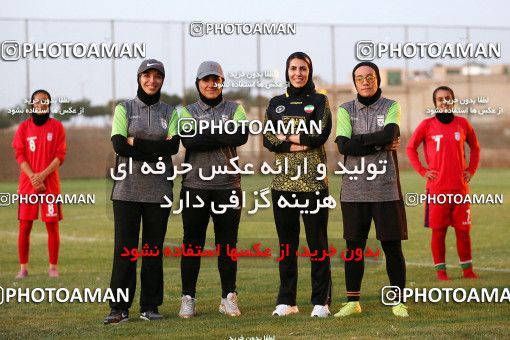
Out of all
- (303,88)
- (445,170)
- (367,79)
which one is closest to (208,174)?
(303,88)

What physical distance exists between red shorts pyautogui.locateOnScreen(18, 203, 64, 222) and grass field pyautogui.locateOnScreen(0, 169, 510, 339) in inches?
22.6

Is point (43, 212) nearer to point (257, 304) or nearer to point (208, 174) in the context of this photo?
point (257, 304)

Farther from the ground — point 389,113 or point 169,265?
point 389,113

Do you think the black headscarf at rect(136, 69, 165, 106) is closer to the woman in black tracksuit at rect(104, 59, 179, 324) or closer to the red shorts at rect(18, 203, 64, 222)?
the woman in black tracksuit at rect(104, 59, 179, 324)

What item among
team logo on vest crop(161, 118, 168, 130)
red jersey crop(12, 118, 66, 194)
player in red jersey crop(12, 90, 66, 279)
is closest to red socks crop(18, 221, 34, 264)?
player in red jersey crop(12, 90, 66, 279)

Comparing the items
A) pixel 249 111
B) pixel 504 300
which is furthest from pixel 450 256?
pixel 249 111

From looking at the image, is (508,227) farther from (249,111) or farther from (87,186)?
(87,186)

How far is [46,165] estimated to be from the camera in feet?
35.1

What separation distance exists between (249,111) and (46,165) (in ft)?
52.6

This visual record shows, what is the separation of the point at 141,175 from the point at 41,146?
135 inches

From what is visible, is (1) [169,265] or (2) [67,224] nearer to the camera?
(1) [169,265]

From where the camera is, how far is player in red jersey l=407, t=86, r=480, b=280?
10.1m

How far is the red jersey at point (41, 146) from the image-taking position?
35.1 ft

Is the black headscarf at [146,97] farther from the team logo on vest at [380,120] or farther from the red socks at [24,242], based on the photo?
the red socks at [24,242]
